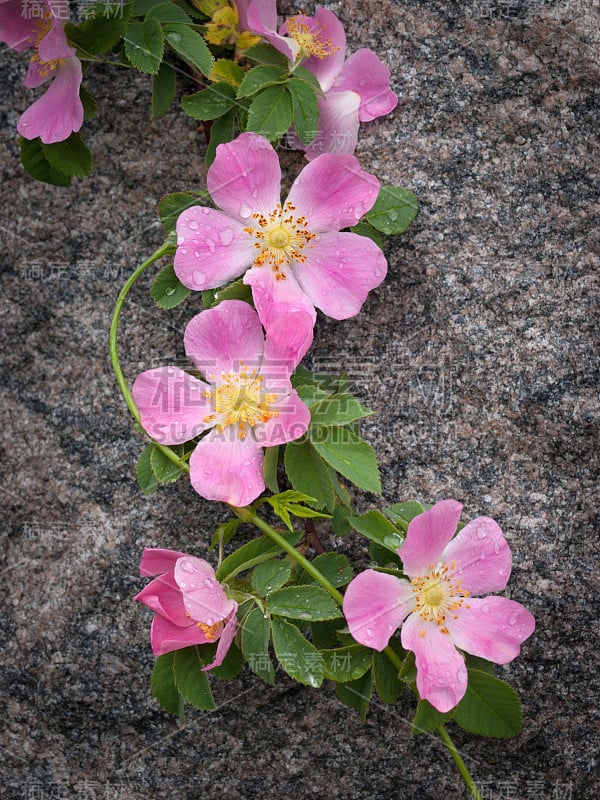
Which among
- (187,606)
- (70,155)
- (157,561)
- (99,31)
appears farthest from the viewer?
(70,155)

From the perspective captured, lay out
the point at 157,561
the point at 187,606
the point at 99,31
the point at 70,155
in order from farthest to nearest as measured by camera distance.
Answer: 1. the point at 70,155
2. the point at 99,31
3. the point at 157,561
4. the point at 187,606

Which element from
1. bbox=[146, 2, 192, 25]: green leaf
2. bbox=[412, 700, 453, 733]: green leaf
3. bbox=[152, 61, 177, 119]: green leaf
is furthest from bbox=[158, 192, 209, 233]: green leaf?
bbox=[412, 700, 453, 733]: green leaf

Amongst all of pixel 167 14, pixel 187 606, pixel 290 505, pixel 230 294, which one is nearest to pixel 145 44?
pixel 167 14

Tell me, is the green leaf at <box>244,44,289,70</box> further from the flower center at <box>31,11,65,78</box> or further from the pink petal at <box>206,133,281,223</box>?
the flower center at <box>31,11,65,78</box>

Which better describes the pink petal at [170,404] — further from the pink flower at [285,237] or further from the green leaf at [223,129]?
the green leaf at [223,129]

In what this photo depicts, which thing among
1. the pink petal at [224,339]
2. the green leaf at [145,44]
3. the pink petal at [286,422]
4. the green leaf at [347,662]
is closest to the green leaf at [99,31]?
the green leaf at [145,44]

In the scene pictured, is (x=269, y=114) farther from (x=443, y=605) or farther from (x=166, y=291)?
(x=443, y=605)
